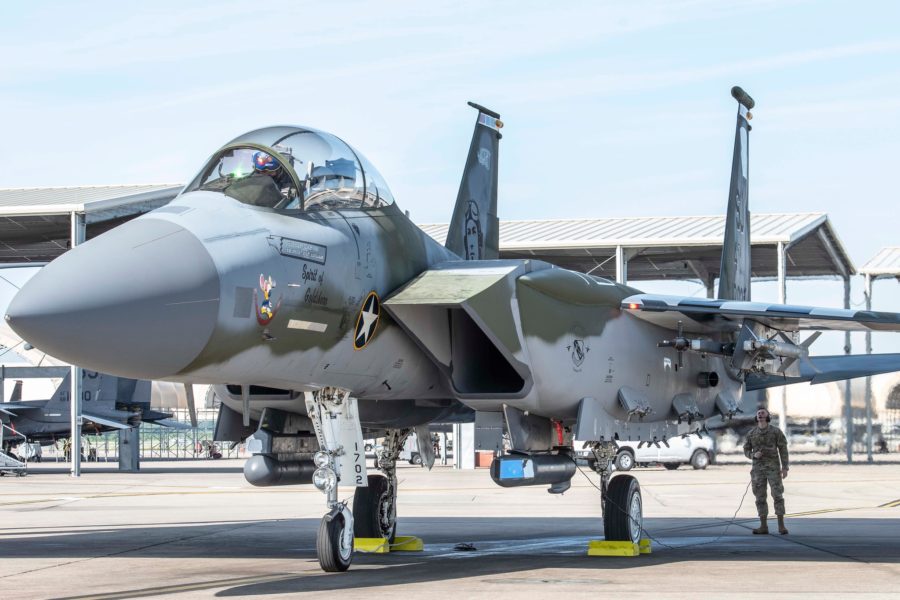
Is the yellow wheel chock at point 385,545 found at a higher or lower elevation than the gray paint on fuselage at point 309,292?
lower

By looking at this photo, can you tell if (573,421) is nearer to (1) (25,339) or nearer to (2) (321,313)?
(2) (321,313)

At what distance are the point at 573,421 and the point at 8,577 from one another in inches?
214

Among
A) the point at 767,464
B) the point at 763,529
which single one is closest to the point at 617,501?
the point at 767,464

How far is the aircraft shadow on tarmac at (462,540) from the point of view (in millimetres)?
10008

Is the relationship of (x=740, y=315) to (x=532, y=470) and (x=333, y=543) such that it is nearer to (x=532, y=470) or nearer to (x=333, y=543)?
(x=532, y=470)

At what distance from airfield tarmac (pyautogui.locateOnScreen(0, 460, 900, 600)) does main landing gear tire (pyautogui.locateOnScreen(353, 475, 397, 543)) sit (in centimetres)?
48

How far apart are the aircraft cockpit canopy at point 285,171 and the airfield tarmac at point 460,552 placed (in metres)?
2.97

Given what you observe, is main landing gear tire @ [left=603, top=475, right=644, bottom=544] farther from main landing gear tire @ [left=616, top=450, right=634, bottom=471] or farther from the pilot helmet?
main landing gear tire @ [left=616, top=450, right=634, bottom=471]

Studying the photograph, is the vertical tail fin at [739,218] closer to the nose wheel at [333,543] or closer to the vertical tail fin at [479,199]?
the vertical tail fin at [479,199]

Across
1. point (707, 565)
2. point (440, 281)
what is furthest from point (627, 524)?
point (440, 281)

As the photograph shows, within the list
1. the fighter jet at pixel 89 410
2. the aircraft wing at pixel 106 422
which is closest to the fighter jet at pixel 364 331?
the aircraft wing at pixel 106 422

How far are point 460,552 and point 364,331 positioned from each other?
3.91 meters

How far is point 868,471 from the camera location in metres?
34.3

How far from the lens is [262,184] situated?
8.48 metres
